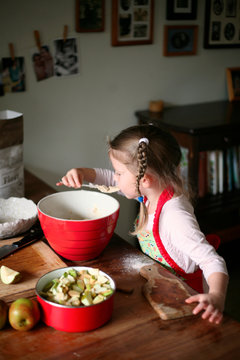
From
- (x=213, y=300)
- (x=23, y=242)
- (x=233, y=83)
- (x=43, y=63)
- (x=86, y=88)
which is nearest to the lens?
(x=213, y=300)

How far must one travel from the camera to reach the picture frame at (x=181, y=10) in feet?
7.79

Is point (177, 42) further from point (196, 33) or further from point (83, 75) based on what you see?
point (83, 75)

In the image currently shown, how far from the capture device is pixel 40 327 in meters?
0.81

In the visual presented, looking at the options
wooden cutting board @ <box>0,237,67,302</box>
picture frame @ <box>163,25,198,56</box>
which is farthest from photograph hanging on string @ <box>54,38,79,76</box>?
wooden cutting board @ <box>0,237,67,302</box>

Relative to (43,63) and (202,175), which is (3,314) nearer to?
(43,63)

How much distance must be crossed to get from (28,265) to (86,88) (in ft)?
4.64

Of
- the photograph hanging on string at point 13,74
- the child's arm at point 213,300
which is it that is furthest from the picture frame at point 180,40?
the child's arm at point 213,300

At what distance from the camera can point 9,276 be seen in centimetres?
96

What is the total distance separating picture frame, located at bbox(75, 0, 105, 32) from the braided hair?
1.09 m

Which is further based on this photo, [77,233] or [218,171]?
[218,171]

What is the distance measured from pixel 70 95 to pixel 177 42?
0.81 meters

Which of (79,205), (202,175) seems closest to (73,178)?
(79,205)

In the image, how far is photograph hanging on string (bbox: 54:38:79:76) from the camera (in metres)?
2.08

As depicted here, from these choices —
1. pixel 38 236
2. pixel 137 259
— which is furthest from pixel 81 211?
pixel 137 259
